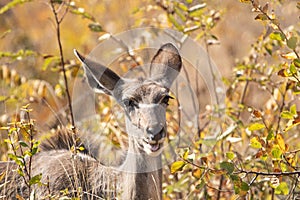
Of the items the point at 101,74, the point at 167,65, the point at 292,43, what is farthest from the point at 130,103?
the point at 292,43

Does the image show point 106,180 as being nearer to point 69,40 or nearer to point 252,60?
point 252,60

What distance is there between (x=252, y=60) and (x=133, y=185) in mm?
2096

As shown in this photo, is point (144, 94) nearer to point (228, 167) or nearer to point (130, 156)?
point (130, 156)

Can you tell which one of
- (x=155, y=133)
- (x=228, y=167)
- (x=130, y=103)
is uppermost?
(x=130, y=103)

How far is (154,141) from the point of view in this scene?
4.83 meters

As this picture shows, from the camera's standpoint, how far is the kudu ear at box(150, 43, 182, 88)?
5.68 metres

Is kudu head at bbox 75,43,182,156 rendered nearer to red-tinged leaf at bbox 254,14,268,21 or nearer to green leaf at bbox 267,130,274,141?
green leaf at bbox 267,130,274,141

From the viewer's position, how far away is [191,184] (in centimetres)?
645

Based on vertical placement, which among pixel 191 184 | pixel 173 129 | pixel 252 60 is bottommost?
pixel 191 184

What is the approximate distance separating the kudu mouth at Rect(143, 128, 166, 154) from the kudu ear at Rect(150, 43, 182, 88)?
818 mm

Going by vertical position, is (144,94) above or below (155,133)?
above

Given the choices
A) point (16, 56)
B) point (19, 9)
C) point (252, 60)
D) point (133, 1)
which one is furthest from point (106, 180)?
point (19, 9)

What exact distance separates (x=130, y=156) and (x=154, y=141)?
60 centimetres

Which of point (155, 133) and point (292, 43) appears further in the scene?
point (155, 133)
